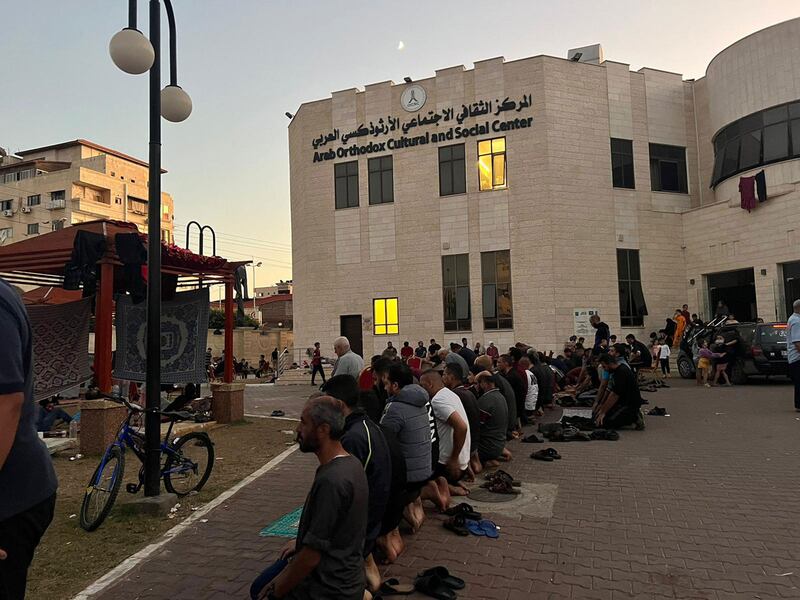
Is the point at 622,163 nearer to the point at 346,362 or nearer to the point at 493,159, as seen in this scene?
the point at 493,159

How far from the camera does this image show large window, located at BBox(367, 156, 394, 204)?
27250 mm

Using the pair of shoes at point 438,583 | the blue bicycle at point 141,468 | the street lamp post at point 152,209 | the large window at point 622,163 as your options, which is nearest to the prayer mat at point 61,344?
the blue bicycle at point 141,468

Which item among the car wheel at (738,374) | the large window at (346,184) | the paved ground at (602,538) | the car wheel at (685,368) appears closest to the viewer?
the paved ground at (602,538)

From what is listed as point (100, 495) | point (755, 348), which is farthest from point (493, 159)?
point (100, 495)

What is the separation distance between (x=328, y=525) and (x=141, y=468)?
4323 millimetres

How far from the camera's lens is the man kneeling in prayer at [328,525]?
2.81 metres

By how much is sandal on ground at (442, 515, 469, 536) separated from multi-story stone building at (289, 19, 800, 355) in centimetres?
1955

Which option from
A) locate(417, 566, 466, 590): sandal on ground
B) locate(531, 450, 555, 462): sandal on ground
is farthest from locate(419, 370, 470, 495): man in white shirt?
locate(531, 450, 555, 462): sandal on ground

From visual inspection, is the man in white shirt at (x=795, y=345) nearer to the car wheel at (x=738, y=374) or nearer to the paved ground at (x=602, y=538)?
the paved ground at (x=602, y=538)

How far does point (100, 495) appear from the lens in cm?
542

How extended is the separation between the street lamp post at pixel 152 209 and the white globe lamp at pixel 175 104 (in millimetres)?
243

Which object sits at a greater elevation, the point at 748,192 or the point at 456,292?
the point at 748,192

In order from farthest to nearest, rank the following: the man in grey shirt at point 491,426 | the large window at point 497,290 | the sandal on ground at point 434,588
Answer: the large window at point 497,290, the man in grey shirt at point 491,426, the sandal on ground at point 434,588

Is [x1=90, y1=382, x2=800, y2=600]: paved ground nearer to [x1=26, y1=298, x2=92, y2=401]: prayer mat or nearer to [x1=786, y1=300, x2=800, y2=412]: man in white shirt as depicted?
[x1=786, y1=300, x2=800, y2=412]: man in white shirt
